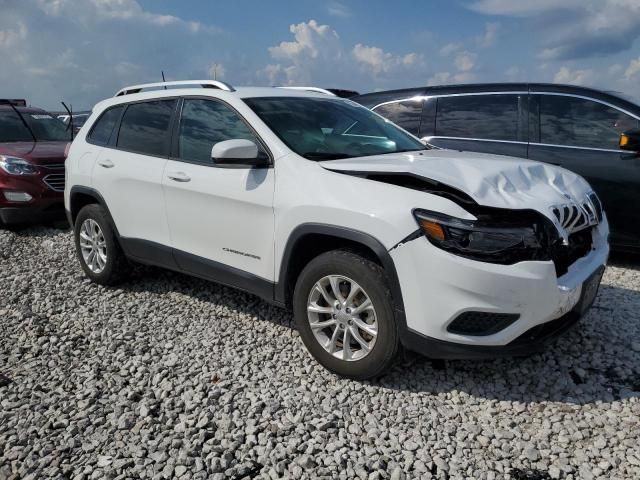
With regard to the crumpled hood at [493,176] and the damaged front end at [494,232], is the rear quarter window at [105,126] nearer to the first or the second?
the crumpled hood at [493,176]

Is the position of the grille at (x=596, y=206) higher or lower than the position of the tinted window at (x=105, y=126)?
lower

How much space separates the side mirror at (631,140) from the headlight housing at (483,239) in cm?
290

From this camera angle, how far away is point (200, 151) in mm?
3818

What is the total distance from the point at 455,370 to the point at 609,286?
223cm

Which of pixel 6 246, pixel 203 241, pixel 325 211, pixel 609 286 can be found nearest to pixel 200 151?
pixel 203 241

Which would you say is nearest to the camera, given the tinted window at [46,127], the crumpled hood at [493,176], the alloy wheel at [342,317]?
the crumpled hood at [493,176]

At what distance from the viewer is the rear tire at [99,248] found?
4.68 metres

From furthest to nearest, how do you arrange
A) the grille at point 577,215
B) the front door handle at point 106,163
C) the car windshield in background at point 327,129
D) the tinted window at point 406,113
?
the tinted window at point 406,113 < the front door handle at point 106,163 < the car windshield in background at point 327,129 < the grille at point 577,215

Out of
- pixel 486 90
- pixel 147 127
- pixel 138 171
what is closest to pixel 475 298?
pixel 138 171

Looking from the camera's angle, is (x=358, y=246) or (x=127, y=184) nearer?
(x=358, y=246)

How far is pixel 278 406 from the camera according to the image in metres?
2.93

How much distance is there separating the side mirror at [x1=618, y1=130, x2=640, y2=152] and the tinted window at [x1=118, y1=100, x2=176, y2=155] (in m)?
4.00

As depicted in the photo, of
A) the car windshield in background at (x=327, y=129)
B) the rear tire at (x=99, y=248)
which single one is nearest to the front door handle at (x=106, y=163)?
the rear tire at (x=99, y=248)

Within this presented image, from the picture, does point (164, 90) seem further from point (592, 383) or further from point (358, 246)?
point (592, 383)
